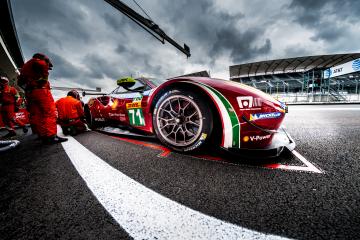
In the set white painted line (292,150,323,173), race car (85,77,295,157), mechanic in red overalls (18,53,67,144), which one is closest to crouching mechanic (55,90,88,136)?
mechanic in red overalls (18,53,67,144)

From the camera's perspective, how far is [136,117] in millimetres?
2203

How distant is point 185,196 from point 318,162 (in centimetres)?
124

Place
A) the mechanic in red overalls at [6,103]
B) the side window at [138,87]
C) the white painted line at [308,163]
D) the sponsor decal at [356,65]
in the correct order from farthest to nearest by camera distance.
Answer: the sponsor decal at [356,65] → the mechanic in red overalls at [6,103] → the side window at [138,87] → the white painted line at [308,163]

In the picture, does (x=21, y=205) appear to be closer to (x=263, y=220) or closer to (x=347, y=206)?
(x=263, y=220)

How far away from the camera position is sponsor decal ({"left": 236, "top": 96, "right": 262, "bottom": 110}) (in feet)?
4.55

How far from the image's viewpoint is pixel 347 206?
763mm

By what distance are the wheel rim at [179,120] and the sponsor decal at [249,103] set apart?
1.30 ft

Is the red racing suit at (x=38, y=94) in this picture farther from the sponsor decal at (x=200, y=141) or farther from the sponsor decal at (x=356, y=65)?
the sponsor decal at (x=356, y=65)

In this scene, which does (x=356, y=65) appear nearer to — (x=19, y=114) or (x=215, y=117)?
(x=215, y=117)

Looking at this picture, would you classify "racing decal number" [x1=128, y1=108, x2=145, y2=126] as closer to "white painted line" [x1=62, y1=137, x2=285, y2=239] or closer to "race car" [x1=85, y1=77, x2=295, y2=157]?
"race car" [x1=85, y1=77, x2=295, y2=157]

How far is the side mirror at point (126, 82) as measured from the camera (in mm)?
2377

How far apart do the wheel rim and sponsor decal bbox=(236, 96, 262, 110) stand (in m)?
0.40

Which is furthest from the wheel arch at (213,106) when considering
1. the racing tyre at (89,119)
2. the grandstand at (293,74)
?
the grandstand at (293,74)

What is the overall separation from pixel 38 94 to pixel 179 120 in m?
2.55
